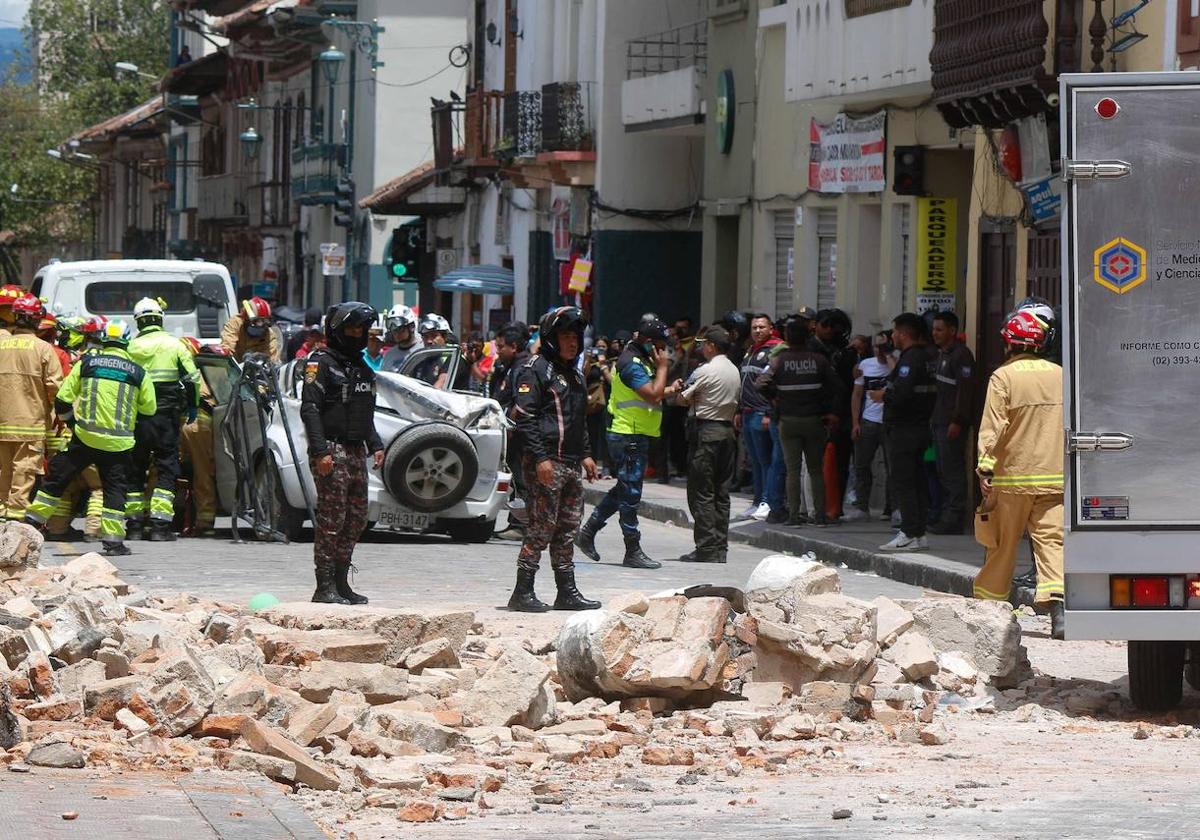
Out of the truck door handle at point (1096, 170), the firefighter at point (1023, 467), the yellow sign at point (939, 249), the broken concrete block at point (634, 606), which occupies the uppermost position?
the yellow sign at point (939, 249)

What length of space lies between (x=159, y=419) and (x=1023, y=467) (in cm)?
809

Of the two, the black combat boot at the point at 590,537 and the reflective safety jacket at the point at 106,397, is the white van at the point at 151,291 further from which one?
the black combat boot at the point at 590,537

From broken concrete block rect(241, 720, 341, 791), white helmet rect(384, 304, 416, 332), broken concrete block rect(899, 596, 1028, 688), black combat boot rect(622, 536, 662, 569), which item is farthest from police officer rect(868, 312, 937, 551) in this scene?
broken concrete block rect(241, 720, 341, 791)

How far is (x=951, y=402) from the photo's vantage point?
60.2 ft

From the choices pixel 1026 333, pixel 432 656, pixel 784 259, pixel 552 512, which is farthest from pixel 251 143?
pixel 432 656

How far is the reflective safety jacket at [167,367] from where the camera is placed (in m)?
17.9

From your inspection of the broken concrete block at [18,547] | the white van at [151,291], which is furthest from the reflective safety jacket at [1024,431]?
the white van at [151,291]

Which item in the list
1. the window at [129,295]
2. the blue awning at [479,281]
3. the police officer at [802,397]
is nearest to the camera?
the police officer at [802,397]

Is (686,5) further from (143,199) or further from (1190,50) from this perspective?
(143,199)

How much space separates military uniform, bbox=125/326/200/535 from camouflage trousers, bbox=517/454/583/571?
15.8ft

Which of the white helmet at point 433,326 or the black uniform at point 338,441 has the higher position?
the white helmet at point 433,326

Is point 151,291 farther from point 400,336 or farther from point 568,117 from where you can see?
point 568,117

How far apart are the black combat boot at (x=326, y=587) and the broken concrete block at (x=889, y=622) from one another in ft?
12.7

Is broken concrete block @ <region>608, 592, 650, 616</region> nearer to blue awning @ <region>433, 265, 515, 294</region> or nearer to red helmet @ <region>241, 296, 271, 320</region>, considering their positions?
red helmet @ <region>241, 296, 271, 320</region>
